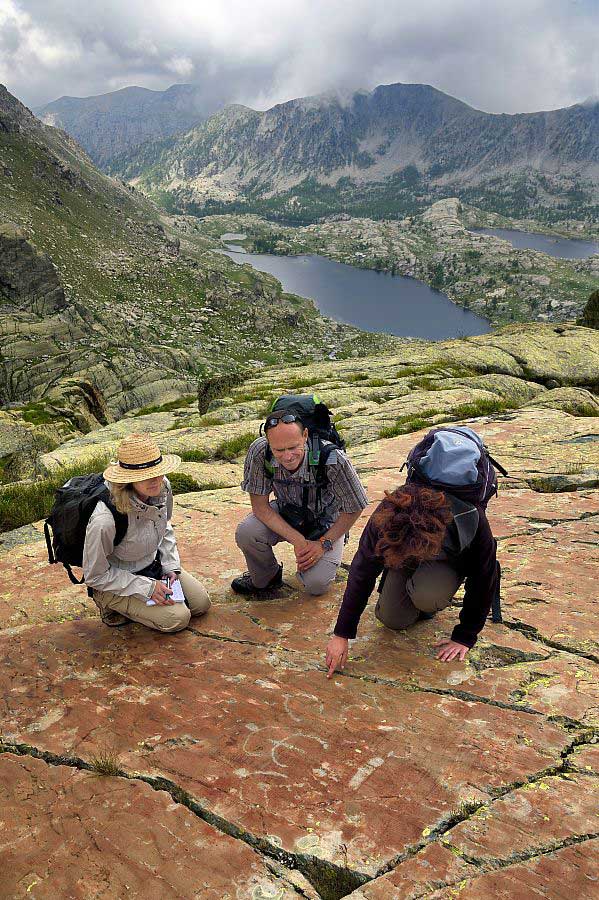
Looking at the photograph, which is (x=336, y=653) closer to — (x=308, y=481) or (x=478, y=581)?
(x=478, y=581)

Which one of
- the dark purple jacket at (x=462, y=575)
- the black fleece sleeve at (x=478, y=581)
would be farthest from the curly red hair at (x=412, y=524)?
the black fleece sleeve at (x=478, y=581)

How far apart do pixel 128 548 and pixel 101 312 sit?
103620 millimetres

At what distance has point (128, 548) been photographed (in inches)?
250

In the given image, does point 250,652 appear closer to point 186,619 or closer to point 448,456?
point 186,619

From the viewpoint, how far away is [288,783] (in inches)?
168

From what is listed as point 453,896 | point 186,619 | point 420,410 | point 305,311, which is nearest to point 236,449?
point 420,410

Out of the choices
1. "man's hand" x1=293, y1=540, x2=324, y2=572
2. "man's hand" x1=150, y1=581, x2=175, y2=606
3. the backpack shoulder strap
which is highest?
the backpack shoulder strap

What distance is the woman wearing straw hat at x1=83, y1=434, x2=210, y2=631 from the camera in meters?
5.98

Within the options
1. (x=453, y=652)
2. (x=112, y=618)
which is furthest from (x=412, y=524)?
(x=112, y=618)

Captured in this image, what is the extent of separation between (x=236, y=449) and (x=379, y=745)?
13456mm

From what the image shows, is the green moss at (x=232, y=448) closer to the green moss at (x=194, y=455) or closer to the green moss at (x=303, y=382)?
the green moss at (x=194, y=455)

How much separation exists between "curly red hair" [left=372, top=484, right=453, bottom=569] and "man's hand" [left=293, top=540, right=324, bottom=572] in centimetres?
210

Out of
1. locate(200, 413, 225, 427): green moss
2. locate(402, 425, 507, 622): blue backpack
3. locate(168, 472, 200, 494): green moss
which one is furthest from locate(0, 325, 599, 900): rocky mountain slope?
locate(200, 413, 225, 427): green moss

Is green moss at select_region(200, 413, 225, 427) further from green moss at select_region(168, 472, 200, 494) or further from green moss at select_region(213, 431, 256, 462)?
green moss at select_region(168, 472, 200, 494)
